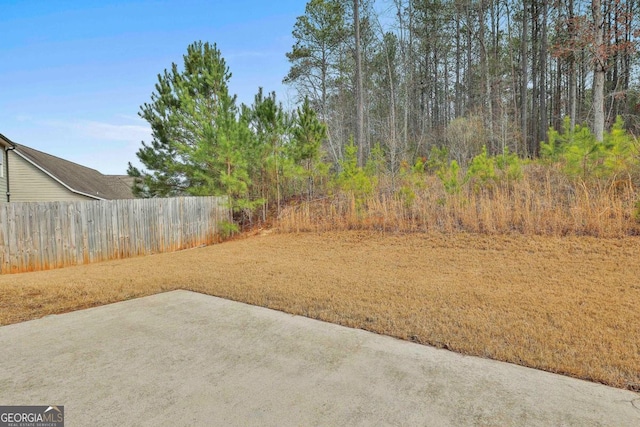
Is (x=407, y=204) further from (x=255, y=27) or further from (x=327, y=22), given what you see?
(x=327, y=22)

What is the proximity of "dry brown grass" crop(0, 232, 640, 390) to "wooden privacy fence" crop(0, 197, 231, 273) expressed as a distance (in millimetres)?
2126

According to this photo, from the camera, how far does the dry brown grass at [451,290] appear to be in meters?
2.18

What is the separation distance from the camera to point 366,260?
5.21m

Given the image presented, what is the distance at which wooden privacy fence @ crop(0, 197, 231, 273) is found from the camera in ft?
20.4

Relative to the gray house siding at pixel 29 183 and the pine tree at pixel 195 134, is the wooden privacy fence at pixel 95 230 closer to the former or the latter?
the pine tree at pixel 195 134

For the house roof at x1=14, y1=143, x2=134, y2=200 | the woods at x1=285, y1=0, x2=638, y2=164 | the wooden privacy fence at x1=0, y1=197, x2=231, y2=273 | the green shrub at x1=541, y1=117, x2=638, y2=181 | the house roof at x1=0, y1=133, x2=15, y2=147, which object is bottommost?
the wooden privacy fence at x1=0, y1=197, x2=231, y2=273

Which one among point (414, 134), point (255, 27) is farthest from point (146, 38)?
point (414, 134)

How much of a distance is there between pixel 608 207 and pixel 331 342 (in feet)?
18.2

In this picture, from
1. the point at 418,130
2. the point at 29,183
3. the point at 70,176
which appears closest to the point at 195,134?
the point at 29,183
